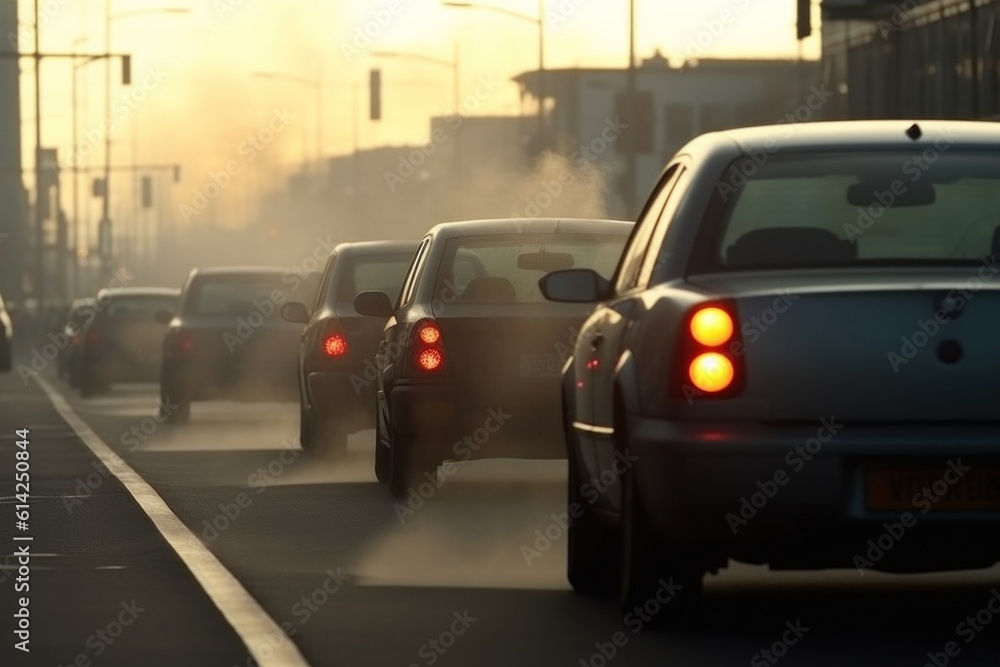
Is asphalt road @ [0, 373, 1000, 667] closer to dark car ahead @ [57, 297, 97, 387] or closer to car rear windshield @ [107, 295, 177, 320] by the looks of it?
car rear windshield @ [107, 295, 177, 320]

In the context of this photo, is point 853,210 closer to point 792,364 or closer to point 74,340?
point 792,364

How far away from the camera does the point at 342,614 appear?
30.6 ft

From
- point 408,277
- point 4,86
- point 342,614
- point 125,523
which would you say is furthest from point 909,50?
point 4,86

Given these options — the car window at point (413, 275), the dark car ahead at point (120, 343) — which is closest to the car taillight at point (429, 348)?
the car window at point (413, 275)

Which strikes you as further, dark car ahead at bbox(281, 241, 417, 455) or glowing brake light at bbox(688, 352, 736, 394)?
dark car ahead at bbox(281, 241, 417, 455)

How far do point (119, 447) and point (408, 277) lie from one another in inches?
236

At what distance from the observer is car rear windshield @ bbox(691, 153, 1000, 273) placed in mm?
8594

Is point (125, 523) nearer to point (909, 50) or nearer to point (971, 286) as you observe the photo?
point (971, 286)

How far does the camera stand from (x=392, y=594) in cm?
1004

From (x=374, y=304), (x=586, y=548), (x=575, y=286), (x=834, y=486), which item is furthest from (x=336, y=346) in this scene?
(x=834, y=486)

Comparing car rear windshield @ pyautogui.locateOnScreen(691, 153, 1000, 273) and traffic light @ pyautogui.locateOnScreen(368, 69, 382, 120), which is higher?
traffic light @ pyautogui.locateOnScreen(368, 69, 382, 120)

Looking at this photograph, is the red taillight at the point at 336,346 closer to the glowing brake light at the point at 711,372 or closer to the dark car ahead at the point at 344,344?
the dark car ahead at the point at 344,344

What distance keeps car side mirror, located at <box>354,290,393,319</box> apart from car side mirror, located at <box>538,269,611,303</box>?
266 inches

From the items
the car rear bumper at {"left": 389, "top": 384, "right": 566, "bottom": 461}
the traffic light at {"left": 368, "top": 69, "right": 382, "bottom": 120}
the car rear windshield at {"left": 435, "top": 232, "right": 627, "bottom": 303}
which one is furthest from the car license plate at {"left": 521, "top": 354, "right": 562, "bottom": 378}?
the traffic light at {"left": 368, "top": 69, "right": 382, "bottom": 120}
